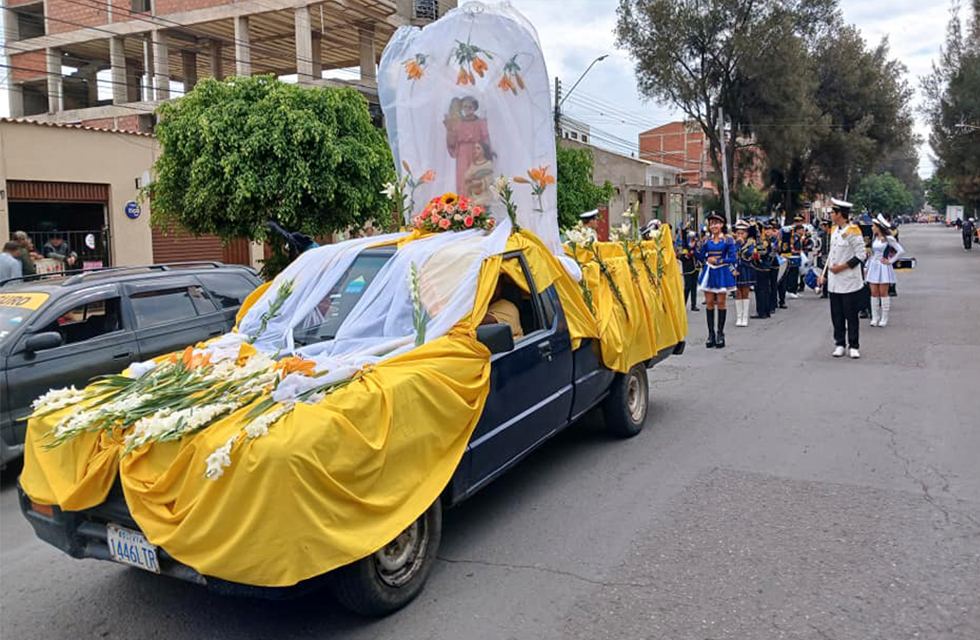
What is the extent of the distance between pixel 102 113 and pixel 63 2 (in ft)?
18.6

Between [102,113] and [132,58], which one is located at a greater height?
[132,58]

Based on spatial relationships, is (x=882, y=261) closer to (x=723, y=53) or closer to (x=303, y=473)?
(x=303, y=473)

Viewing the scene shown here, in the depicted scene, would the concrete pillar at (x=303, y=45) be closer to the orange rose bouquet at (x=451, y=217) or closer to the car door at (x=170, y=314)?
the car door at (x=170, y=314)

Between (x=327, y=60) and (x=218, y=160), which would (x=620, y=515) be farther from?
(x=327, y=60)

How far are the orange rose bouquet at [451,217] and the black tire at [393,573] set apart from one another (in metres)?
2.23

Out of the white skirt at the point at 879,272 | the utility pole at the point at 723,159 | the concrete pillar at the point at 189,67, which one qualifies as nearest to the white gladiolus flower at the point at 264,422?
the white skirt at the point at 879,272

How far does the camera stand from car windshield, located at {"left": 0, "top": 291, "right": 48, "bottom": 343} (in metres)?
6.60

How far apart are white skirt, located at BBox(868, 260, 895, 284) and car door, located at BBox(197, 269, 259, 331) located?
10.2m

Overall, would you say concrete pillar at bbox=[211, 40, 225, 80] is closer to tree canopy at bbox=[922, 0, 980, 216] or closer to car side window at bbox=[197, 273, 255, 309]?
car side window at bbox=[197, 273, 255, 309]

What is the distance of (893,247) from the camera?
13312 millimetres

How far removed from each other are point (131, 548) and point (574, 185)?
2750 centimetres

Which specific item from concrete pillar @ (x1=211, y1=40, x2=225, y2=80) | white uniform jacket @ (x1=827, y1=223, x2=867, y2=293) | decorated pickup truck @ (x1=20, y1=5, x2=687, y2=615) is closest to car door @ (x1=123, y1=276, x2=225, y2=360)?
decorated pickup truck @ (x1=20, y1=5, x2=687, y2=615)

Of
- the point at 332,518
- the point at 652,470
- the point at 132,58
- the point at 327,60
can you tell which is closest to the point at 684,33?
the point at 327,60

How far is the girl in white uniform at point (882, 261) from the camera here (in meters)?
13.2
